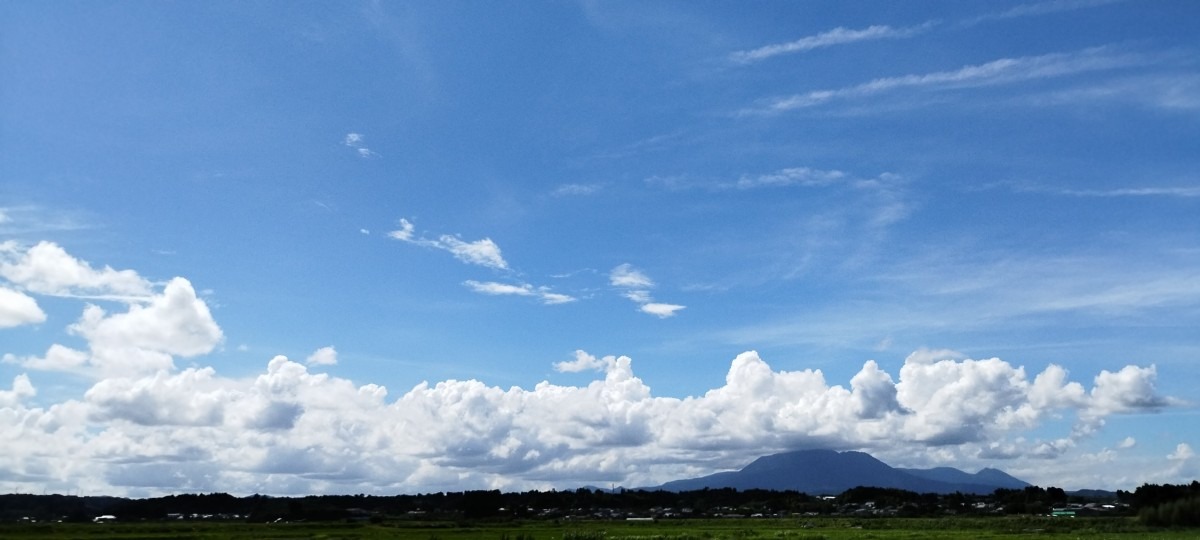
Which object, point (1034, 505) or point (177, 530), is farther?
point (1034, 505)

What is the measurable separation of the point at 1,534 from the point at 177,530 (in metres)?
27.3

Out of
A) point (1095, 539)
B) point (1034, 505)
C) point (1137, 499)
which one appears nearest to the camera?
point (1095, 539)

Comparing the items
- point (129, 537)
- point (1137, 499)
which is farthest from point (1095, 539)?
point (129, 537)

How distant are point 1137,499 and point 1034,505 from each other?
46.3 m

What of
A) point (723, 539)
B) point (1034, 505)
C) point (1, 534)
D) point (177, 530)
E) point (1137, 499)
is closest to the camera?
point (723, 539)

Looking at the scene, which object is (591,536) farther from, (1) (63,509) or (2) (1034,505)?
(2) (1034,505)

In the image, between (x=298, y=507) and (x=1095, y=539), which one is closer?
(x=1095, y=539)

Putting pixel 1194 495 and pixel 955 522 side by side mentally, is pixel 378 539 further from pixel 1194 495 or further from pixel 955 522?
pixel 1194 495

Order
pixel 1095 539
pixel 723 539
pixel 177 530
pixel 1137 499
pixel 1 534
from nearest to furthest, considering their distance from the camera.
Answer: pixel 1095 539
pixel 723 539
pixel 1 534
pixel 177 530
pixel 1137 499

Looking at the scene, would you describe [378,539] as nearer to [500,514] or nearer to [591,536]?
[591,536]

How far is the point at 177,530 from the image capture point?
404 feet

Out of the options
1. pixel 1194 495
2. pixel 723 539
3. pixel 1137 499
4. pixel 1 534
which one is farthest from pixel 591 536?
pixel 1137 499

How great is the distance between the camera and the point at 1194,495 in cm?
12662

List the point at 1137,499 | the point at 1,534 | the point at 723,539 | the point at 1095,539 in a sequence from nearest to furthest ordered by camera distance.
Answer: the point at 1095,539, the point at 723,539, the point at 1,534, the point at 1137,499
